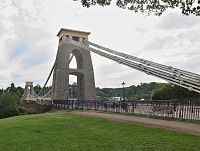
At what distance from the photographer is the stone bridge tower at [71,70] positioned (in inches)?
2393

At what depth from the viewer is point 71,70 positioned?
63312 mm

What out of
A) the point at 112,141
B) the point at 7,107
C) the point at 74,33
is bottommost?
the point at 112,141

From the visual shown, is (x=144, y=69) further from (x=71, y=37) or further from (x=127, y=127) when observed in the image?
(x=71, y=37)

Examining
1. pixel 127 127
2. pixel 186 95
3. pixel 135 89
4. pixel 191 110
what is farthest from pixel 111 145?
pixel 135 89

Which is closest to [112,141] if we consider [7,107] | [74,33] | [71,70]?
[7,107]

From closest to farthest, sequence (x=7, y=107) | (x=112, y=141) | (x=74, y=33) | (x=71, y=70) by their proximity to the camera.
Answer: (x=112, y=141) < (x=7, y=107) < (x=74, y=33) < (x=71, y=70)

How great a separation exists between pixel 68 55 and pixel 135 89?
1302 inches

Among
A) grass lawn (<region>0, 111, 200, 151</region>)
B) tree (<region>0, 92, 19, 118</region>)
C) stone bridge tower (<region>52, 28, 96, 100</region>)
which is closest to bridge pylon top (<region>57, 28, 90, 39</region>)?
stone bridge tower (<region>52, 28, 96, 100</region>)

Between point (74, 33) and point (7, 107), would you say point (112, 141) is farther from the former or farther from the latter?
point (74, 33)

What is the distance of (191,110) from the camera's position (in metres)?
17.2

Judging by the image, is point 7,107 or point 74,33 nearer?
point 7,107

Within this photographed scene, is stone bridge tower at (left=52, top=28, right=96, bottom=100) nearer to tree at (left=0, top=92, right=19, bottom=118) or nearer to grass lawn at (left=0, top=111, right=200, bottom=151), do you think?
tree at (left=0, top=92, right=19, bottom=118)

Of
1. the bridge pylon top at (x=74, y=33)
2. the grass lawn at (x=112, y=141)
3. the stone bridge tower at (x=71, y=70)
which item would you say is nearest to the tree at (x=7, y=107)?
the stone bridge tower at (x=71, y=70)

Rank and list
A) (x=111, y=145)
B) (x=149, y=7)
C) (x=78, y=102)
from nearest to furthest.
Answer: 1. (x=149, y=7)
2. (x=111, y=145)
3. (x=78, y=102)
